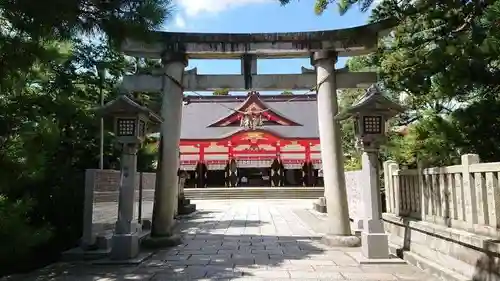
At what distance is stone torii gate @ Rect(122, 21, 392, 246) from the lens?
8.83m

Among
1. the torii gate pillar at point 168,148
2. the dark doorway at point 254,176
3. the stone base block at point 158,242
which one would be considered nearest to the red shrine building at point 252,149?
the dark doorway at point 254,176

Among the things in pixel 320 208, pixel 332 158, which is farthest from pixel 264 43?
pixel 320 208

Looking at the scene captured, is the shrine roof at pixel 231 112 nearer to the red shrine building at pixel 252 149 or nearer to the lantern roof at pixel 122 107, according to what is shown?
the red shrine building at pixel 252 149

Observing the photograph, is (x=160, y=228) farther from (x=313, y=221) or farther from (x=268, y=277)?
(x=313, y=221)

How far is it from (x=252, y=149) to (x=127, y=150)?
24648mm

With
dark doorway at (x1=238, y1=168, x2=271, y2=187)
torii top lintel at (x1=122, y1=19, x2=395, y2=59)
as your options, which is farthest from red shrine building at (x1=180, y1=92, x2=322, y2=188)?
torii top lintel at (x1=122, y1=19, x2=395, y2=59)

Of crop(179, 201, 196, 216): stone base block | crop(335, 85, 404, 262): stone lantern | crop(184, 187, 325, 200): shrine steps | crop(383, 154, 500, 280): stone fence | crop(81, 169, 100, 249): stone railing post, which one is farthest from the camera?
crop(184, 187, 325, 200): shrine steps

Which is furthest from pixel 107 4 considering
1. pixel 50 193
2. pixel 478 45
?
pixel 50 193

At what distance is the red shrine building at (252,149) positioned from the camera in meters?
32.1

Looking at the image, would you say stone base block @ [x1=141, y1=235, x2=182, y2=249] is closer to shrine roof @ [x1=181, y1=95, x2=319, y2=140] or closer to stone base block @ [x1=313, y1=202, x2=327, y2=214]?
stone base block @ [x1=313, y1=202, x2=327, y2=214]

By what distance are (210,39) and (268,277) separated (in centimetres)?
528

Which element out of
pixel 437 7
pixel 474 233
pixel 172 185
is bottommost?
pixel 474 233

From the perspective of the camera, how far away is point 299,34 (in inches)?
363

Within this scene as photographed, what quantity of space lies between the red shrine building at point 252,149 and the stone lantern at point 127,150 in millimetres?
23786
